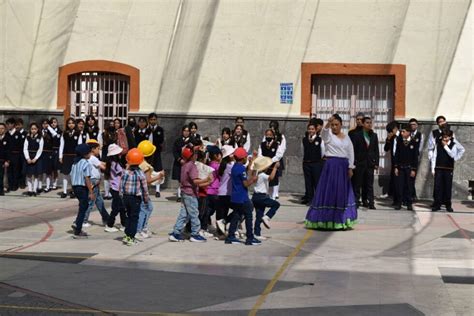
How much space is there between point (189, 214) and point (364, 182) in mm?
6066

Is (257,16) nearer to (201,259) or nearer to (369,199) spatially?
(369,199)

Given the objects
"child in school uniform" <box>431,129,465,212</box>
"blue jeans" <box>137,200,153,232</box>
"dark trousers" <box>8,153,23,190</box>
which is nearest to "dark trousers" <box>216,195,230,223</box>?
"blue jeans" <box>137,200,153,232</box>

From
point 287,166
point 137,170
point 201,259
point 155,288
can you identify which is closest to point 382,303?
point 155,288

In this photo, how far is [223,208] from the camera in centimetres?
1416

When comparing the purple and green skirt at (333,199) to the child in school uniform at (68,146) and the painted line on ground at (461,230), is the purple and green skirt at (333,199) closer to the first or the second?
the painted line on ground at (461,230)

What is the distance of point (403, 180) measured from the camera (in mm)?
18484

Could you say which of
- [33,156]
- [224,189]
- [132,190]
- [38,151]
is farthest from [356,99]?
[132,190]

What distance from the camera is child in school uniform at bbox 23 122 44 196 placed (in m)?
20.0

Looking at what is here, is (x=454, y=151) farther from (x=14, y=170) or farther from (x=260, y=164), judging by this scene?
(x=14, y=170)

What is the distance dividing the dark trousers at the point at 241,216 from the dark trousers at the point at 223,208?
0.44 metres

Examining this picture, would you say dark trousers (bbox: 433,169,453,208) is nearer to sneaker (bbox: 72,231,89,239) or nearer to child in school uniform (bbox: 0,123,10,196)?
sneaker (bbox: 72,231,89,239)

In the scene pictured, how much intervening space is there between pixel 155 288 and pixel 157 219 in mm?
6203

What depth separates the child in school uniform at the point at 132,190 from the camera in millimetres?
13133

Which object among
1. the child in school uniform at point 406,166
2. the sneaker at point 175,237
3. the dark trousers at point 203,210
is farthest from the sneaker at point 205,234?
the child in school uniform at point 406,166
